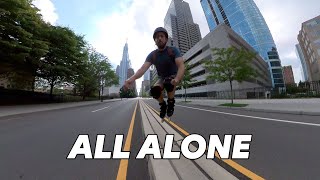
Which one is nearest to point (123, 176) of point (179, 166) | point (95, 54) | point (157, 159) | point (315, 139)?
point (157, 159)

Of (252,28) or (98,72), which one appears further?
(252,28)

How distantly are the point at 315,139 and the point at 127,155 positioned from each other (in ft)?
14.0

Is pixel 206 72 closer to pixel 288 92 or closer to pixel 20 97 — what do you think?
pixel 288 92

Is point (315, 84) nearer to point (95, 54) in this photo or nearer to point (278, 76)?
point (95, 54)

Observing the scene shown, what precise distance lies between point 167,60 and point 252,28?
11491cm

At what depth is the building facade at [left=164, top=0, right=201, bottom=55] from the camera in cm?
14150

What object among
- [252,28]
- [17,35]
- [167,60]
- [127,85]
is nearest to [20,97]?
[17,35]

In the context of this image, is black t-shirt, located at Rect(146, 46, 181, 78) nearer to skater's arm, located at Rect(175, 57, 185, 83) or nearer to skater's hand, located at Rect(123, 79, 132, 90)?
skater's arm, located at Rect(175, 57, 185, 83)

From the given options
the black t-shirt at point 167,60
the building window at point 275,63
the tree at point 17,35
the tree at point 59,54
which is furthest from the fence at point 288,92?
the building window at point 275,63

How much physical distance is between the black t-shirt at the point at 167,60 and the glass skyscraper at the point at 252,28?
4004 inches

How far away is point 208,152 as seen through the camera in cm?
380

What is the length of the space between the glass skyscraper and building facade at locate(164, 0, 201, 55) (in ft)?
94.4

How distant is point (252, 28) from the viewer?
106 meters

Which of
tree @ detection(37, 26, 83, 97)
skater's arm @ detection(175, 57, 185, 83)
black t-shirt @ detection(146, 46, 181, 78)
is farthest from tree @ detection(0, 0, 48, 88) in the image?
skater's arm @ detection(175, 57, 185, 83)
